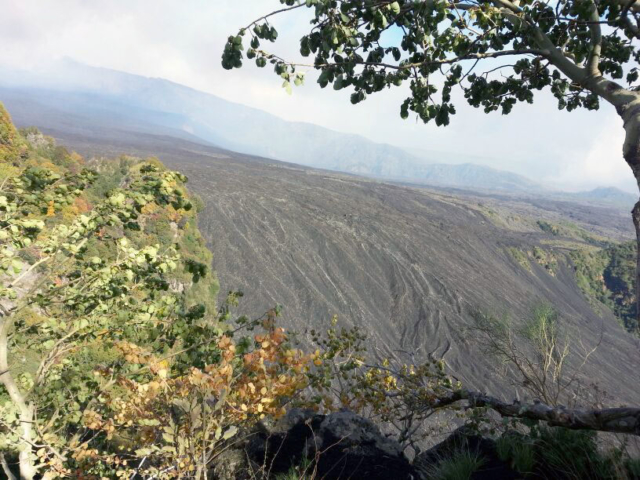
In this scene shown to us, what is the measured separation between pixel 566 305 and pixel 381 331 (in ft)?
106

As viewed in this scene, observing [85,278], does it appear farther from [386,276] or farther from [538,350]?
[386,276]

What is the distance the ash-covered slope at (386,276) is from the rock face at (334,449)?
19.0 meters

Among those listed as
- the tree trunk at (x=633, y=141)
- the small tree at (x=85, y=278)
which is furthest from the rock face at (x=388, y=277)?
the small tree at (x=85, y=278)

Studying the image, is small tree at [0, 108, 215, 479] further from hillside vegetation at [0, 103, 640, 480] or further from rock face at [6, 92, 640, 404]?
rock face at [6, 92, 640, 404]

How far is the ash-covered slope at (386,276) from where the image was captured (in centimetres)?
2902

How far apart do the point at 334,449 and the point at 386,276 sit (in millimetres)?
32631

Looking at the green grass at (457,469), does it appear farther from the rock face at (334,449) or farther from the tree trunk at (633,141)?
the tree trunk at (633,141)

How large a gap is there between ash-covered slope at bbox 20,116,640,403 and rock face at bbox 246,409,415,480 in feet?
62.3

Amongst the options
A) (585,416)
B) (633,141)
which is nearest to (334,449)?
(585,416)

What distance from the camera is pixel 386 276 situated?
3684 cm

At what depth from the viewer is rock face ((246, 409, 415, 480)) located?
4.33 m

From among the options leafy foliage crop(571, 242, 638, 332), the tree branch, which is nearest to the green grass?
the tree branch

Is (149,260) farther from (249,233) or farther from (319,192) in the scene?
(319,192)

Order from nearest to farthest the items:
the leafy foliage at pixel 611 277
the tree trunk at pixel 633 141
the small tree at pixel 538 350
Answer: the tree trunk at pixel 633 141 < the small tree at pixel 538 350 < the leafy foliage at pixel 611 277
